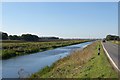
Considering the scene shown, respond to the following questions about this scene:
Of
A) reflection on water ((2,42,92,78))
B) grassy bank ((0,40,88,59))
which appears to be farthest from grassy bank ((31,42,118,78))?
grassy bank ((0,40,88,59))

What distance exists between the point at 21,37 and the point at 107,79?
6173 inches

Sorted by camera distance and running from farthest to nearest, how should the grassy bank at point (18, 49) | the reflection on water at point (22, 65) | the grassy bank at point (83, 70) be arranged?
the grassy bank at point (18, 49) → the reflection on water at point (22, 65) → the grassy bank at point (83, 70)

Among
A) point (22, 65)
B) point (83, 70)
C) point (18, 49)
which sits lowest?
point (22, 65)

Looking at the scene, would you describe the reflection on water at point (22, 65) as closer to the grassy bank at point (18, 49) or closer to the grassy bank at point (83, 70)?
the grassy bank at point (83, 70)

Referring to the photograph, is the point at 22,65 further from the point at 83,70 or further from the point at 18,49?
the point at 18,49

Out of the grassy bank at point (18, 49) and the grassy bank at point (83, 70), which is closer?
the grassy bank at point (83, 70)

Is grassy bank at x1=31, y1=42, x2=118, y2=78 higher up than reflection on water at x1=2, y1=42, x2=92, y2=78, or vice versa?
grassy bank at x1=31, y1=42, x2=118, y2=78

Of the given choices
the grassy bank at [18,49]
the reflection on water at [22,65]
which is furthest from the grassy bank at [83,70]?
the grassy bank at [18,49]

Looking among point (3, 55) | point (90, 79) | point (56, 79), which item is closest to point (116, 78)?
point (90, 79)

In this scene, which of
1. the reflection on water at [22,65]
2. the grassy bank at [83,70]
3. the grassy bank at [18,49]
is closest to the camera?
the grassy bank at [83,70]

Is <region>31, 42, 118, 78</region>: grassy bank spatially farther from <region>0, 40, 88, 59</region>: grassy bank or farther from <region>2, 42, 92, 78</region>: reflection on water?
<region>0, 40, 88, 59</region>: grassy bank

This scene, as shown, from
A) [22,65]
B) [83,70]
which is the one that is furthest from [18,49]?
[83,70]

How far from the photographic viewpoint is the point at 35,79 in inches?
639

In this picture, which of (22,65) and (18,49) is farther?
(18,49)
